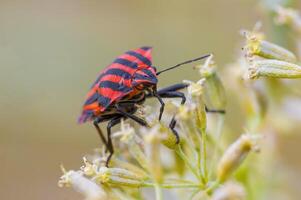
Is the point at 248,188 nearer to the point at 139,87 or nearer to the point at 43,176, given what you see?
the point at 139,87

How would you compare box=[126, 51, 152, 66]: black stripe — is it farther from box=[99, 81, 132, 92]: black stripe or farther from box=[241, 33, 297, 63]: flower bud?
box=[241, 33, 297, 63]: flower bud

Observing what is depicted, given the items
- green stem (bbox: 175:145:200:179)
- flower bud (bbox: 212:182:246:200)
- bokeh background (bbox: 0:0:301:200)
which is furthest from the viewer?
bokeh background (bbox: 0:0:301:200)

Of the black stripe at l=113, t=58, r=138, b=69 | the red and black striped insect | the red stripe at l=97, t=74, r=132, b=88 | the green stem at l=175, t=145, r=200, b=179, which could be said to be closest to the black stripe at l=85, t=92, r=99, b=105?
the red and black striped insect

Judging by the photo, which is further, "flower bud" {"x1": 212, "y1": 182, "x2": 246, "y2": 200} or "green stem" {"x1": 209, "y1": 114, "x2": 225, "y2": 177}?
"green stem" {"x1": 209, "y1": 114, "x2": 225, "y2": 177}

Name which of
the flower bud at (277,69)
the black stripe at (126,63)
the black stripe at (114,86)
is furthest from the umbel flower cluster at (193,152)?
the black stripe at (126,63)

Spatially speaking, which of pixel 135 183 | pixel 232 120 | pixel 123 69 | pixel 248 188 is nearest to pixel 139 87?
pixel 123 69
